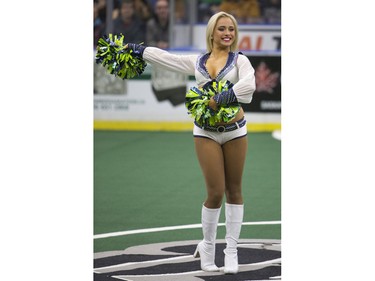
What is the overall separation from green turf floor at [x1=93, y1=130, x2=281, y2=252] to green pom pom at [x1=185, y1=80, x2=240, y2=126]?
180 cm

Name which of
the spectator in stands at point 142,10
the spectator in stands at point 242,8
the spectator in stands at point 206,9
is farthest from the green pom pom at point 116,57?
the spectator in stands at point 206,9

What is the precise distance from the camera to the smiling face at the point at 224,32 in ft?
19.9

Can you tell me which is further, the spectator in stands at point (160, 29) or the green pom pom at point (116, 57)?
the spectator in stands at point (160, 29)

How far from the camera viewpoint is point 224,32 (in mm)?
6078

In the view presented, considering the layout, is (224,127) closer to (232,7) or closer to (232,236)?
(232,236)

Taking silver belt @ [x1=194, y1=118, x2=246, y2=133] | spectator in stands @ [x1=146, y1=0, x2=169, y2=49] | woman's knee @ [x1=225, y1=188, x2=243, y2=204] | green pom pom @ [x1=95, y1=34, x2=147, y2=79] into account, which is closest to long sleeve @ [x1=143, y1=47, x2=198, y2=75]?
green pom pom @ [x1=95, y1=34, x2=147, y2=79]

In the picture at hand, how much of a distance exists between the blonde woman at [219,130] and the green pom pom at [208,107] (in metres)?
0.11

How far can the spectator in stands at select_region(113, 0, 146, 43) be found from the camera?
17281mm

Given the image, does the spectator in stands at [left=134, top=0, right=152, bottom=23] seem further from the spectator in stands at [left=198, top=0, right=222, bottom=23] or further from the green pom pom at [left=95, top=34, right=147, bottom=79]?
the green pom pom at [left=95, top=34, right=147, bottom=79]

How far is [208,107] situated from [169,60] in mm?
492

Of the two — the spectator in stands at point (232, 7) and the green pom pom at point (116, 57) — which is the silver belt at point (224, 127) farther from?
the spectator in stands at point (232, 7)

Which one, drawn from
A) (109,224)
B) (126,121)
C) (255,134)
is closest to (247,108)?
(255,134)
